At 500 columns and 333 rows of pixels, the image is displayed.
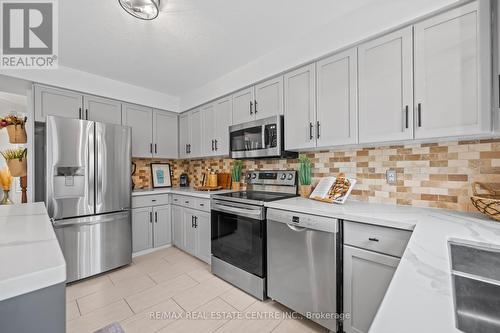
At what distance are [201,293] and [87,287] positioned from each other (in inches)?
48.6

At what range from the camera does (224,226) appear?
2.34m

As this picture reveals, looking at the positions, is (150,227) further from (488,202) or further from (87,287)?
(488,202)

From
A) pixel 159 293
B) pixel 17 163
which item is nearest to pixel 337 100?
pixel 159 293

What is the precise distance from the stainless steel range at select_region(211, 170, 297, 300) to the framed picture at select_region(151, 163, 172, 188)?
1649 millimetres

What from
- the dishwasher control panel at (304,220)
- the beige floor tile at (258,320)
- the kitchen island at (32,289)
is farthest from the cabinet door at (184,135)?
the kitchen island at (32,289)

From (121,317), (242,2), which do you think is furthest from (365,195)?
(121,317)

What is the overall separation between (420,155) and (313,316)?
58.2 inches

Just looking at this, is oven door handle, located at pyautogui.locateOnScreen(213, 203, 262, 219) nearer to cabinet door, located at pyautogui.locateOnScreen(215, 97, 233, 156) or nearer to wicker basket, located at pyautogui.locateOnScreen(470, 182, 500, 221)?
cabinet door, located at pyautogui.locateOnScreen(215, 97, 233, 156)

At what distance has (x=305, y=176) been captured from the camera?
222 cm

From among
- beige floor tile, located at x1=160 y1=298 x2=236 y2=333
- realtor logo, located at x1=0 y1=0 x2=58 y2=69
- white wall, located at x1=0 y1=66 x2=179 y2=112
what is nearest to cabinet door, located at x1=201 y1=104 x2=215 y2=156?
white wall, located at x1=0 y1=66 x2=179 y2=112

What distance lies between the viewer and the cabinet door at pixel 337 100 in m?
1.73

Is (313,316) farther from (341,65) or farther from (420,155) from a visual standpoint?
(341,65)

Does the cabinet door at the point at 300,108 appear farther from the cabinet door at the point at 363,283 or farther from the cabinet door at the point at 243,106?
the cabinet door at the point at 363,283

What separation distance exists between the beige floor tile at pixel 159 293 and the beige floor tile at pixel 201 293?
90mm
